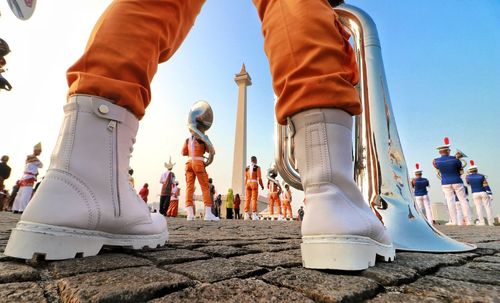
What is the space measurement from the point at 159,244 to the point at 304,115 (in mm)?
690

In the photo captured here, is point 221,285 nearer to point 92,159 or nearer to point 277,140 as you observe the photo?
point 92,159

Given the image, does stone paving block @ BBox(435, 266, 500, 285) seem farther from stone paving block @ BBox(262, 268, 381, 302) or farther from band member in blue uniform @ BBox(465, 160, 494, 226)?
band member in blue uniform @ BBox(465, 160, 494, 226)

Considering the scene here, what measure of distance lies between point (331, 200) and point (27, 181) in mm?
8480

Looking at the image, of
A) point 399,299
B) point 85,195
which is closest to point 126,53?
point 85,195

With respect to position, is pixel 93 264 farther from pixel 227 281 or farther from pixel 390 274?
pixel 390 274

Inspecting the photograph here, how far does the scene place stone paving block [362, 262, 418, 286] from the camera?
0.63 m

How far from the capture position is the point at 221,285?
0.57 meters

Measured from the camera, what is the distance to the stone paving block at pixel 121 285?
475 millimetres

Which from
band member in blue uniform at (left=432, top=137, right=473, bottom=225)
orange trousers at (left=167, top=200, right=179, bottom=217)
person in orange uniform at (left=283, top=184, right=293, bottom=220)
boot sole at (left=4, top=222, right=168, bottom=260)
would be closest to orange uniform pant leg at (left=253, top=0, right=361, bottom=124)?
boot sole at (left=4, top=222, right=168, bottom=260)

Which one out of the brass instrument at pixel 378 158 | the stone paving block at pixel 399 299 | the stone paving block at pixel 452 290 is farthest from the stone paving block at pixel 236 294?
the brass instrument at pixel 378 158

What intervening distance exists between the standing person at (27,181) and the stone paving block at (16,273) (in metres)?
8.00

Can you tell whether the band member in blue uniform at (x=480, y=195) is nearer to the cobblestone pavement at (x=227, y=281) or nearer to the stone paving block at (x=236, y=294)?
the cobblestone pavement at (x=227, y=281)

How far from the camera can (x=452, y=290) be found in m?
0.58

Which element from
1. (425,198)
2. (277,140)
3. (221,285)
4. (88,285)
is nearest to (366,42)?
(277,140)
